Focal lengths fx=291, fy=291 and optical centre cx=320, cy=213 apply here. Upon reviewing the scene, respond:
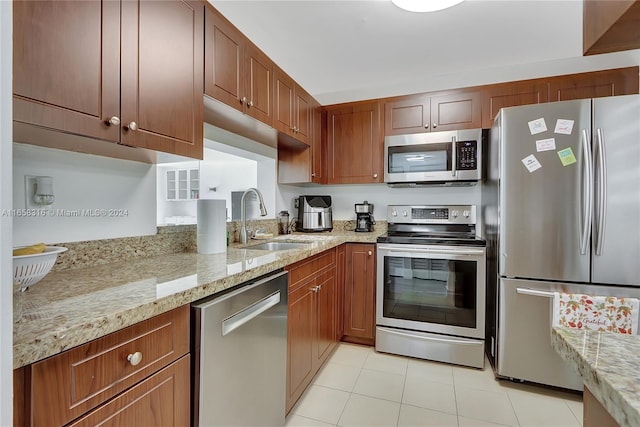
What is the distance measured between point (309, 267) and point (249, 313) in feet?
2.24

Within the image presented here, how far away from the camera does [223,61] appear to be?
4.94ft

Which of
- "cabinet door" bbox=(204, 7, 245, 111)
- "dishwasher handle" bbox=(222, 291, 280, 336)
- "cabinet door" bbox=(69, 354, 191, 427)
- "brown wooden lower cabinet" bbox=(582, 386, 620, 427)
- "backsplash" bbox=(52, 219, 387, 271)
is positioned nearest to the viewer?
"brown wooden lower cabinet" bbox=(582, 386, 620, 427)

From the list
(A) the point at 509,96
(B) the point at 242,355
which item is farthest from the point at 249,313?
(A) the point at 509,96

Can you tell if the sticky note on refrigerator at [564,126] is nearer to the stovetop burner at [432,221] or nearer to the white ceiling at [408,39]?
the white ceiling at [408,39]

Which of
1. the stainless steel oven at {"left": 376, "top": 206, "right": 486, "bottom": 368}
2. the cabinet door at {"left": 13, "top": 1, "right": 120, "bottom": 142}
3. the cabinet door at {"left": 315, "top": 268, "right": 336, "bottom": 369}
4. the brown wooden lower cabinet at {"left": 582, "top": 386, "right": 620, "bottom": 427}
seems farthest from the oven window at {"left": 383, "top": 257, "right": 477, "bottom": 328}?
the cabinet door at {"left": 13, "top": 1, "right": 120, "bottom": 142}

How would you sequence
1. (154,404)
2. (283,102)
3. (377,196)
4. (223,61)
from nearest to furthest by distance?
(154,404), (223,61), (283,102), (377,196)

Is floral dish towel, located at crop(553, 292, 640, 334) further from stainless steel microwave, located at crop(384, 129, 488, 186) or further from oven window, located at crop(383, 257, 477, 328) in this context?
stainless steel microwave, located at crop(384, 129, 488, 186)

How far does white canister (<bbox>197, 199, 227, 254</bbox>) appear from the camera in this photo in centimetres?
156

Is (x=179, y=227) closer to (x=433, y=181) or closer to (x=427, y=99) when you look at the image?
(x=433, y=181)

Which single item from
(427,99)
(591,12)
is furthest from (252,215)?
(591,12)

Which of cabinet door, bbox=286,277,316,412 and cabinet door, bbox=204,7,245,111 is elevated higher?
cabinet door, bbox=204,7,245,111

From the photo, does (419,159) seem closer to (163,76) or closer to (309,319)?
(309,319)

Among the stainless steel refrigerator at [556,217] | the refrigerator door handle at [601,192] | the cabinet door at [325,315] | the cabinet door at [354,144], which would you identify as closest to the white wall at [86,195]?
the cabinet door at [325,315]

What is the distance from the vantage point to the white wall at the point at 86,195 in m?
1.06
